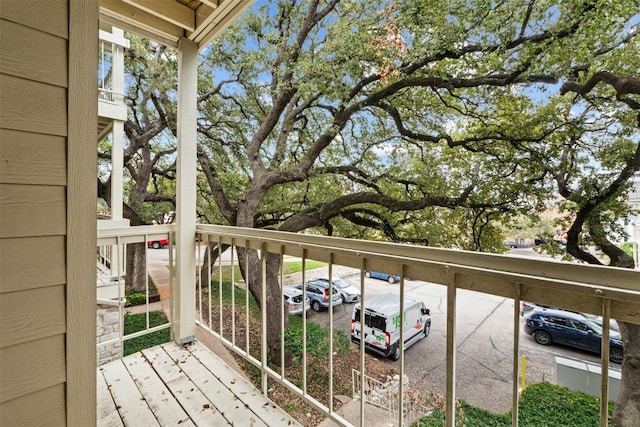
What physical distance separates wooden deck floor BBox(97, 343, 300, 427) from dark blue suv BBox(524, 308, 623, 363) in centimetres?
476

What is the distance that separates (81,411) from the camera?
0.77m

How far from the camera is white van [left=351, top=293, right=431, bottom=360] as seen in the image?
526 cm

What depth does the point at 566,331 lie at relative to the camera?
4691 millimetres

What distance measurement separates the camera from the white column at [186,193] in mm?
2146

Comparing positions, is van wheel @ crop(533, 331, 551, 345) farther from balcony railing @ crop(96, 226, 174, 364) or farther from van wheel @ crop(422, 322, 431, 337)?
balcony railing @ crop(96, 226, 174, 364)

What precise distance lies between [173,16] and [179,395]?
2.32m

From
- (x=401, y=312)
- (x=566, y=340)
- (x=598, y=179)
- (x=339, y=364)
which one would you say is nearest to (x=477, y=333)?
(x=566, y=340)

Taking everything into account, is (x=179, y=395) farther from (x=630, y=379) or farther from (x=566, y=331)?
(x=566, y=331)

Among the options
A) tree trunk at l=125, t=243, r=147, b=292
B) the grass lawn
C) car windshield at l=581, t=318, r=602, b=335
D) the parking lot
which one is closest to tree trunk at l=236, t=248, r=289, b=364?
the parking lot

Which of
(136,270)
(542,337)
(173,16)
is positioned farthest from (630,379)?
(136,270)

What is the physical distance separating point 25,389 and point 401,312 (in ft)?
3.63

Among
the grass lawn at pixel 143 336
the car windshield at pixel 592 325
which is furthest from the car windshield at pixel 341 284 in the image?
the car windshield at pixel 592 325

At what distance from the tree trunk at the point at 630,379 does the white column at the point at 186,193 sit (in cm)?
528

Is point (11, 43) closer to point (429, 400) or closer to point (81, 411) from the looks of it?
point (81, 411)
